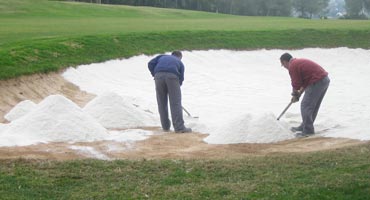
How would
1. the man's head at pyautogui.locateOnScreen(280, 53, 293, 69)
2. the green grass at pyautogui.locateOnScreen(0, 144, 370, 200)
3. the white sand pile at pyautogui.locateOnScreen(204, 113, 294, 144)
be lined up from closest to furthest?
the green grass at pyautogui.locateOnScreen(0, 144, 370, 200) → the white sand pile at pyautogui.locateOnScreen(204, 113, 294, 144) → the man's head at pyautogui.locateOnScreen(280, 53, 293, 69)

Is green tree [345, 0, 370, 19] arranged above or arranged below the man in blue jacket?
below

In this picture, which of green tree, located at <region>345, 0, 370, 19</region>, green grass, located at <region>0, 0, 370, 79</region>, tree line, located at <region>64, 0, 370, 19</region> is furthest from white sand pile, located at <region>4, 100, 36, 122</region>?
tree line, located at <region>64, 0, 370, 19</region>

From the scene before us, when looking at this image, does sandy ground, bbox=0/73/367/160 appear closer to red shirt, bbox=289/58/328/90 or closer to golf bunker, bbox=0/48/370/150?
golf bunker, bbox=0/48/370/150

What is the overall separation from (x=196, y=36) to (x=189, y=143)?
54.8ft

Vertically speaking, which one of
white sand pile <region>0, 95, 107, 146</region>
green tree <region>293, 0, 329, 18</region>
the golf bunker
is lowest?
green tree <region>293, 0, 329, 18</region>

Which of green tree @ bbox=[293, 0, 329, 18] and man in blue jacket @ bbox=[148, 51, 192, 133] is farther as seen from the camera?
green tree @ bbox=[293, 0, 329, 18]

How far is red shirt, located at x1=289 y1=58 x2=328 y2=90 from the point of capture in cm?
1352

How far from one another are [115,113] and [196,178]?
651cm

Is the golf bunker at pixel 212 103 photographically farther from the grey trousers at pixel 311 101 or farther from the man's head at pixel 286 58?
the man's head at pixel 286 58

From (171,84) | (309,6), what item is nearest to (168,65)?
(171,84)

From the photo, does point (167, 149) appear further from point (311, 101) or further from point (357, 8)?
point (357, 8)

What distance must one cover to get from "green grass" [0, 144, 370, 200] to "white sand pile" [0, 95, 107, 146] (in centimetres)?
263

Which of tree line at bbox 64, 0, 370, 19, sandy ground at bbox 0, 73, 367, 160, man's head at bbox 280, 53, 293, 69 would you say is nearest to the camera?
sandy ground at bbox 0, 73, 367, 160

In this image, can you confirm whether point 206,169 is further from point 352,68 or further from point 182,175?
point 352,68
